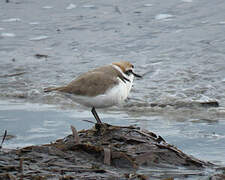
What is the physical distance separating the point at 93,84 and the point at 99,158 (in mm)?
991

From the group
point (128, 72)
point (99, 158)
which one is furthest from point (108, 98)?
point (99, 158)

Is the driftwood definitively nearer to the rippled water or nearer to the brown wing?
the brown wing

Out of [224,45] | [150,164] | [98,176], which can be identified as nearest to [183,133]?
[150,164]

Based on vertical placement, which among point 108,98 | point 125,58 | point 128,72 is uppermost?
point 125,58

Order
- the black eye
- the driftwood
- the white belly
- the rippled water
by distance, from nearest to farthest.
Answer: the driftwood, the white belly, the black eye, the rippled water

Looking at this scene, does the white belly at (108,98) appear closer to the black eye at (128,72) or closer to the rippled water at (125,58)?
the black eye at (128,72)

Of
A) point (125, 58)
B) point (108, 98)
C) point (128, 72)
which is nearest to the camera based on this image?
point (108, 98)

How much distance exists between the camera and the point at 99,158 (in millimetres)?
3654

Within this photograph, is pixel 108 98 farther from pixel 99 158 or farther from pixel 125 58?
pixel 125 58

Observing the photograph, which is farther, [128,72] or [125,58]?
[125,58]

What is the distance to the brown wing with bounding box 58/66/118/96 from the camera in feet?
14.5

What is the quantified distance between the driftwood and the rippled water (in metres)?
0.63

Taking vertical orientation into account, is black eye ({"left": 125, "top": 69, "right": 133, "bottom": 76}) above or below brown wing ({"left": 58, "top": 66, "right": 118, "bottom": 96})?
above

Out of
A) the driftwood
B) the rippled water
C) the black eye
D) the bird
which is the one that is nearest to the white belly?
the bird
